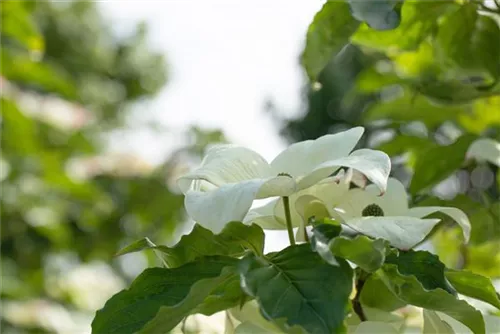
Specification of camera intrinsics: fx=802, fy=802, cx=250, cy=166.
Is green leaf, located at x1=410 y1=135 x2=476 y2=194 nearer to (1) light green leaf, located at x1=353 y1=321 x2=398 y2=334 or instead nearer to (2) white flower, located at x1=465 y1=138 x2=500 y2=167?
(2) white flower, located at x1=465 y1=138 x2=500 y2=167

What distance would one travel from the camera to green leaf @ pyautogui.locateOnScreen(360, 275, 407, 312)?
47cm

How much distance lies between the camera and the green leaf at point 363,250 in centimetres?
40

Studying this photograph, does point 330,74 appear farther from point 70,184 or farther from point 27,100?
point 70,184

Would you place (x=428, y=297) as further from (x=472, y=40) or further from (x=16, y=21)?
(x=16, y=21)

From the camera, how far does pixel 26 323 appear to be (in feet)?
7.09

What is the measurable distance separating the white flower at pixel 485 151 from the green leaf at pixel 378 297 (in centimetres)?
31

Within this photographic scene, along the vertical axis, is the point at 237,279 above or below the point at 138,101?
below

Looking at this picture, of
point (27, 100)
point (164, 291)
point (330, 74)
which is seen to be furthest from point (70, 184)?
point (330, 74)

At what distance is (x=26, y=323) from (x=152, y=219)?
0.73 meters

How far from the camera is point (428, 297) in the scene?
1.41 ft

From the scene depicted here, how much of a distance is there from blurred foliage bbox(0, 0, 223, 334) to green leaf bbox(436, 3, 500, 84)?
0.85 m

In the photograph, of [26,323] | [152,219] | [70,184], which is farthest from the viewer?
[26,323]

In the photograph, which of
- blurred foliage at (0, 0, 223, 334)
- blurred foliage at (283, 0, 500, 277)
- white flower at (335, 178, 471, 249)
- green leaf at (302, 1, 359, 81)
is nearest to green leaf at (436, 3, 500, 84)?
blurred foliage at (283, 0, 500, 277)

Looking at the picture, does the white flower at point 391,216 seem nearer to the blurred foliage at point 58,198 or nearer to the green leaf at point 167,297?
the green leaf at point 167,297
